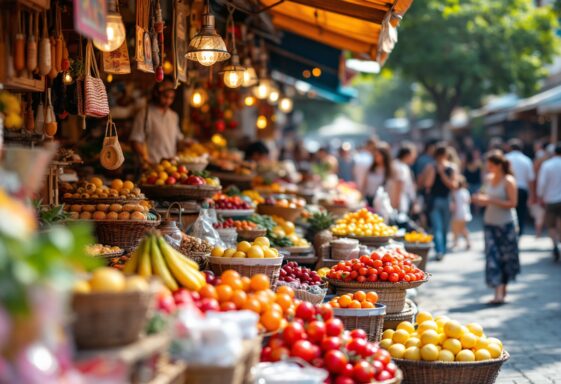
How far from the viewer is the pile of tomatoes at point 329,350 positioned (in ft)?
15.0

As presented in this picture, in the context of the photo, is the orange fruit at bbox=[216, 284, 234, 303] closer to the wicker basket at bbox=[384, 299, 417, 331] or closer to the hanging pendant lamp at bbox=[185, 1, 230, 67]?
the wicker basket at bbox=[384, 299, 417, 331]

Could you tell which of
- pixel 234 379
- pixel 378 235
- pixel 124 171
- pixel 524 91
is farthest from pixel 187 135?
pixel 524 91

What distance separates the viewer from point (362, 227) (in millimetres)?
9883

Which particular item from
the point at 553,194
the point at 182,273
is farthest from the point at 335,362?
the point at 553,194

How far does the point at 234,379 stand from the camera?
12.2 feet

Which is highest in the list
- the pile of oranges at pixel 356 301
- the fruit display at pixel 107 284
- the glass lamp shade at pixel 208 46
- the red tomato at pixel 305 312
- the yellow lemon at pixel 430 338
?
the glass lamp shade at pixel 208 46

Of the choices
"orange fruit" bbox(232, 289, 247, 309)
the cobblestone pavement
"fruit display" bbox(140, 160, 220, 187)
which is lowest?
the cobblestone pavement

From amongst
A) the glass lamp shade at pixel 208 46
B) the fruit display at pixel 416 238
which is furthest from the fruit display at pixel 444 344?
the fruit display at pixel 416 238

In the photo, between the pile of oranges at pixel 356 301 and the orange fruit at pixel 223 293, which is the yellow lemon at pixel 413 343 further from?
the orange fruit at pixel 223 293

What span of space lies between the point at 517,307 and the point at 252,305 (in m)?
7.06

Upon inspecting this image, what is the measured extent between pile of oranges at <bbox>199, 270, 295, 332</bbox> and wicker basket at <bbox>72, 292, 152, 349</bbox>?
1123 mm

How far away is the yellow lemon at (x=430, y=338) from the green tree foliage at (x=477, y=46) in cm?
2408

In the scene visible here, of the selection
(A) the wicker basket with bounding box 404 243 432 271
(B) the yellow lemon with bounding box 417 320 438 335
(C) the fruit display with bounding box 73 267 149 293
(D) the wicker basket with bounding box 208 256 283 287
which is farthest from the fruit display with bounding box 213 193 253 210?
(C) the fruit display with bounding box 73 267 149 293

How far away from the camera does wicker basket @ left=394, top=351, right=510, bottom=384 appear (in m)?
5.67
